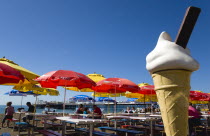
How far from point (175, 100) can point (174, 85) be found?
0.12 metres

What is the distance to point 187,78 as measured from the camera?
4.62 feet

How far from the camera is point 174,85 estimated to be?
53.5 inches

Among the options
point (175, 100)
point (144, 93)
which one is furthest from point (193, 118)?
point (175, 100)

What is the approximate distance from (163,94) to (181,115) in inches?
8.1

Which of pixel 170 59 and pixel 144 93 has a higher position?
pixel 170 59

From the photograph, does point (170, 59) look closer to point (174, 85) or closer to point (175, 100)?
point (174, 85)

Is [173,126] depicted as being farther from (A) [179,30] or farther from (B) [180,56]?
(A) [179,30]

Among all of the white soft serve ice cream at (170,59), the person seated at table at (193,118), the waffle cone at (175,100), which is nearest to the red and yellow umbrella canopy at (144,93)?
the person seated at table at (193,118)

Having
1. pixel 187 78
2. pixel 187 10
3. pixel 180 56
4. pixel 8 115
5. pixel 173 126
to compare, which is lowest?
pixel 8 115

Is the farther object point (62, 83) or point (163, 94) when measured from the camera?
point (62, 83)

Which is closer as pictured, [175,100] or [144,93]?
[175,100]

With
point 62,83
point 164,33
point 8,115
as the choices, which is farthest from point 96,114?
point 164,33

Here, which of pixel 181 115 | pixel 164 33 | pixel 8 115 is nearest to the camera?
pixel 181 115

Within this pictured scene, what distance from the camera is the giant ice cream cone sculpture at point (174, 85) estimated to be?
1342 mm
